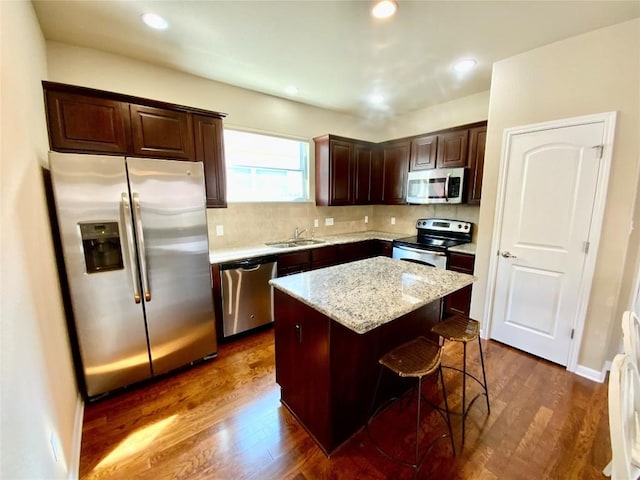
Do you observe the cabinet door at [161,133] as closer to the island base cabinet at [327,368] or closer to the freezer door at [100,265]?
the freezer door at [100,265]

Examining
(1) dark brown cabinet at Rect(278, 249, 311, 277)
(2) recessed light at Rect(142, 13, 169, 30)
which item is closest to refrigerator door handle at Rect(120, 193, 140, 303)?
(2) recessed light at Rect(142, 13, 169, 30)

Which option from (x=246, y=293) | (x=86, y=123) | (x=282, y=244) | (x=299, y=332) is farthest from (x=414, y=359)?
(x=86, y=123)

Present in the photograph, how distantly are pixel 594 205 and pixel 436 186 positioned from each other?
60.7 inches

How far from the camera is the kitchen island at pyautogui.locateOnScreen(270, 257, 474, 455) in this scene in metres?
1.46

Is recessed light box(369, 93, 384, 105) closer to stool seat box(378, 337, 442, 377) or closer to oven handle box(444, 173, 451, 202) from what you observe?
oven handle box(444, 173, 451, 202)

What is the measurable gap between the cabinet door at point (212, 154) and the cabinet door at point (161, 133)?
82 millimetres

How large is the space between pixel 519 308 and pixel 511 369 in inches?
23.6

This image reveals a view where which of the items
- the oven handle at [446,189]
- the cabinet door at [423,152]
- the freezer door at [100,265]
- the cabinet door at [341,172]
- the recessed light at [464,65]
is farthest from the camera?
the cabinet door at [341,172]

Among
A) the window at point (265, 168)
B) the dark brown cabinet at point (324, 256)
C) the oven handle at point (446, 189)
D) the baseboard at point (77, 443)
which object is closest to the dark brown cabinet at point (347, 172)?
the window at point (265, 168)

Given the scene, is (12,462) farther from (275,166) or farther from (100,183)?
(275,166)

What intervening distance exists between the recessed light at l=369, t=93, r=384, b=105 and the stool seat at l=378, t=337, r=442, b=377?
3.03m

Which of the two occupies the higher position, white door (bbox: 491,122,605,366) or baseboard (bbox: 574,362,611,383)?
white door (bbox: 491,122,605,366)

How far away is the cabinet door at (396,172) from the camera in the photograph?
13.0 ft

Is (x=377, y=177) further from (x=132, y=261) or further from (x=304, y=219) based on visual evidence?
(x=132, y=261)
